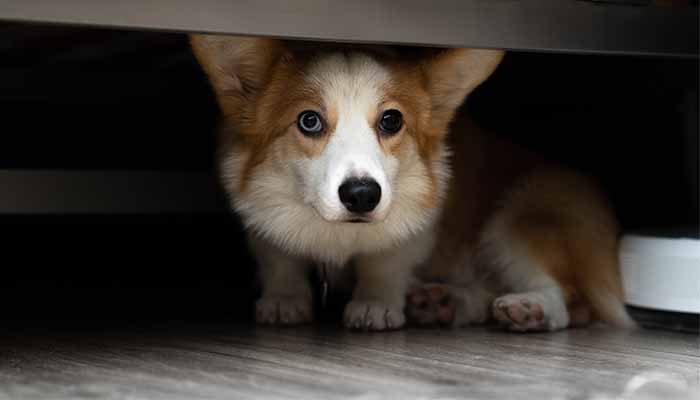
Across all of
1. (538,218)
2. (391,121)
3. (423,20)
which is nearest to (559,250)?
(538,218)

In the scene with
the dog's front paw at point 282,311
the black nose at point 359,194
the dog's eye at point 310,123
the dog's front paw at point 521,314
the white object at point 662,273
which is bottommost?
the dog's front paw at point 282,311

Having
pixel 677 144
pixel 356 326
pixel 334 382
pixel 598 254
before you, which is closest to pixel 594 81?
pixel 677 144

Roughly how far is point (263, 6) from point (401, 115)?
1.65 feet

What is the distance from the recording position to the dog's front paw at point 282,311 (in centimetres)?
208

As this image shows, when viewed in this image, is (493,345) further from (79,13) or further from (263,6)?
(79,13)

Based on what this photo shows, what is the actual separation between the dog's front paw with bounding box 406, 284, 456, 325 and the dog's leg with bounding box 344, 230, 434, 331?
0.02 metres

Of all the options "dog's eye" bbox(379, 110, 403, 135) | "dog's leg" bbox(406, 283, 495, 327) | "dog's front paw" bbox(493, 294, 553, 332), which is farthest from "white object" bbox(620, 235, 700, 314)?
Result: "dog's eye" bbox(379, 110, 403, 135)

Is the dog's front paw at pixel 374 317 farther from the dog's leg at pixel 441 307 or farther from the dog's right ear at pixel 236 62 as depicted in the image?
the dog's right ear at pixel 236 62

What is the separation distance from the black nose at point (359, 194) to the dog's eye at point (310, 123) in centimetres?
21

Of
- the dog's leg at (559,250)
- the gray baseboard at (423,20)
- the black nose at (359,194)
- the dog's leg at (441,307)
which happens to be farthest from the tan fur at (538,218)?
the black nose at (359,194)

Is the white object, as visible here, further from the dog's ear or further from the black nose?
the black nose

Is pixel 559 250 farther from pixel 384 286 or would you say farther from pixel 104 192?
pixel 104 192

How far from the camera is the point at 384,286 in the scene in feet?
6.86

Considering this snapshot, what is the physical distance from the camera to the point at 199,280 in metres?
3.10
